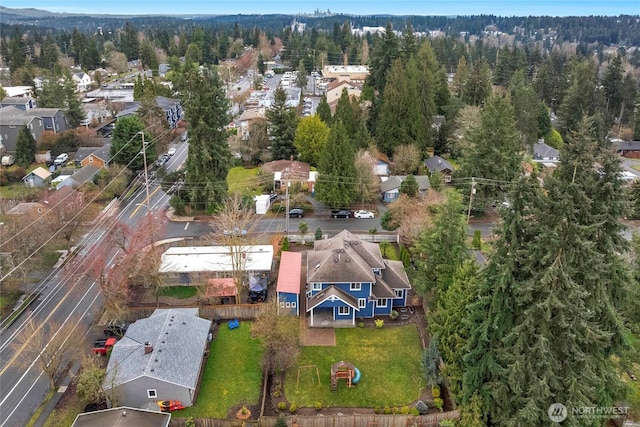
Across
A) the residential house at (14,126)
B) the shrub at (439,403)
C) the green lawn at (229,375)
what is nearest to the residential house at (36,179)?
the residential house at (14,126)

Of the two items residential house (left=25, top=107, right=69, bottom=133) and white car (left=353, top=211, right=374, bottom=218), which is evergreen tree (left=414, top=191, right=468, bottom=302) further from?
residential house (left=25, top=107, right=69, bottom=133)

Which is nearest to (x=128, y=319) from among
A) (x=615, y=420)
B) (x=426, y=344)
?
(x=426, y=344)

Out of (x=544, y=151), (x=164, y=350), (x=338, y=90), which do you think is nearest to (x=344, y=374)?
(x=164, y=350)

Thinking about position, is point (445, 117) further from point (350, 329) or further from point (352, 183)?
point (350, 329)

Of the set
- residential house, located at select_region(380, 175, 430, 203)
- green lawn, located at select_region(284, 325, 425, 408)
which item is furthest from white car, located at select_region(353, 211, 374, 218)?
green lawn, located at select_region(284, 325, 425, 408)

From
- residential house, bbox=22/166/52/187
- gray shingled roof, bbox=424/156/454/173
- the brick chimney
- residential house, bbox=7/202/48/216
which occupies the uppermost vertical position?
residential house, bbox=7/202/48/216

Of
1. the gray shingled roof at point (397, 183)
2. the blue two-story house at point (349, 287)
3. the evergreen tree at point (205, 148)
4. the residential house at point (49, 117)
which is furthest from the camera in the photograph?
the residential house at point (49, 117)

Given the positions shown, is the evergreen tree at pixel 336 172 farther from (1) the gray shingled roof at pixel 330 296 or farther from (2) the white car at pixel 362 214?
(1) the gray shingled roof at pixel 330 296
